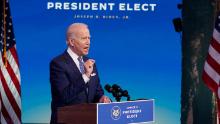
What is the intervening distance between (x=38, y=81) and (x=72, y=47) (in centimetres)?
81

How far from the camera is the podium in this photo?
24.8 ft

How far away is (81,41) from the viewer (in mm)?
10047

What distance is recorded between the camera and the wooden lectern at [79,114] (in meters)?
7.55

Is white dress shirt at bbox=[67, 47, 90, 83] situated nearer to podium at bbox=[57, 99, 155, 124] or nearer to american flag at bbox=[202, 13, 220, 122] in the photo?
american flag at bbox=[202, 13, 220, 122]

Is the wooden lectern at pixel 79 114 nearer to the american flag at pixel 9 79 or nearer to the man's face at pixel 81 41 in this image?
the american flag at pixel 9 79

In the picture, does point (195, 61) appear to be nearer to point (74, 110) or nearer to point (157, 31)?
point (157, 31)

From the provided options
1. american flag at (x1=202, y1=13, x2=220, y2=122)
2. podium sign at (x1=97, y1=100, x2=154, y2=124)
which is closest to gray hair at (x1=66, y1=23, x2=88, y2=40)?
american flag at (x1=202, y1=13, x2=220, y2=122)

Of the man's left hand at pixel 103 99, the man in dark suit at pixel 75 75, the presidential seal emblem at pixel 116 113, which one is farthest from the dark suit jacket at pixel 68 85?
the presidential seal emblem at pixel 116 113

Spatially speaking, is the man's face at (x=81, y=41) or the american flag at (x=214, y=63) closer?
the american flag at (x=214, y=63)

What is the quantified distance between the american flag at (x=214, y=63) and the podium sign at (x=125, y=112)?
130 cm

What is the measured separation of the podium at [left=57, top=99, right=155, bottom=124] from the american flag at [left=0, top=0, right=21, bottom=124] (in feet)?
6.97

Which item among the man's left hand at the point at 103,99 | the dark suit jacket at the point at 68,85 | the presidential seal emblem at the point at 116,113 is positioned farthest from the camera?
the dark suit jacket at the point at 68,85

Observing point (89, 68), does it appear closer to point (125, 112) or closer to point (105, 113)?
point (125, 112)

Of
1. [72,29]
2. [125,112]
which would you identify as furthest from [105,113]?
[72,29]
